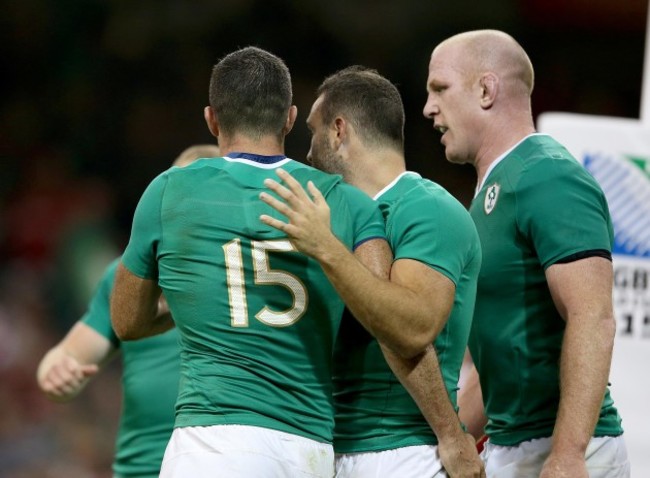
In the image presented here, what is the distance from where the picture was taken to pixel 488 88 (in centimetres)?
356

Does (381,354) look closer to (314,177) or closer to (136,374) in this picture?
(314,177)

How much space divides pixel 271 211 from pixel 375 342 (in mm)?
519

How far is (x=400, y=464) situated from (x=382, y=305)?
0.54 metres

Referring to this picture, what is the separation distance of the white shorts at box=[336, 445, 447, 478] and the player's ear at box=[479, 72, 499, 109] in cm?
116

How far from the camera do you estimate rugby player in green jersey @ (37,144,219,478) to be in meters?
4.80

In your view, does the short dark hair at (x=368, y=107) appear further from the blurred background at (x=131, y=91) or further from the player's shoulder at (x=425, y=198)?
the blurred background at (x=131, y=91)

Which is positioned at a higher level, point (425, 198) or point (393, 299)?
point (425, 198)

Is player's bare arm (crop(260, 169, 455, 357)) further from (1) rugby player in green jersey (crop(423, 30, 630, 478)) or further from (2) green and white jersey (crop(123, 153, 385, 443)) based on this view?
(1) rugby player in green jersey (crop(423, 30, 630, 478))

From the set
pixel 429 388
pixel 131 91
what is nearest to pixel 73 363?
pixel 429 388

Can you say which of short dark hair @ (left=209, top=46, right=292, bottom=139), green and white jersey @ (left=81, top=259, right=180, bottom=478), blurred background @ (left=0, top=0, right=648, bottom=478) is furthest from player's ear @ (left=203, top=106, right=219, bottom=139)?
blurred background @ (left=0, top=0, right=648, bottom=478)

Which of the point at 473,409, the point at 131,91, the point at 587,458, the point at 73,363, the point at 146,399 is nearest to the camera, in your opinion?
the point at 587,458

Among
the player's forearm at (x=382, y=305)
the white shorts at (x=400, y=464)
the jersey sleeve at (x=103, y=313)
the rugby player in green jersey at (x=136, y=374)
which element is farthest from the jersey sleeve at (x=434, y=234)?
the jersey sleeve at (x=103, y=313)

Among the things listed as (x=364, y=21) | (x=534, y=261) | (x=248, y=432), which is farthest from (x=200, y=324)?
(x=364, y=21)

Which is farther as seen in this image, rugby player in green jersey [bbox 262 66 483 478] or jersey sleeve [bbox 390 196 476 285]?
jersey sleeve [bbox 390 196 476 285]
